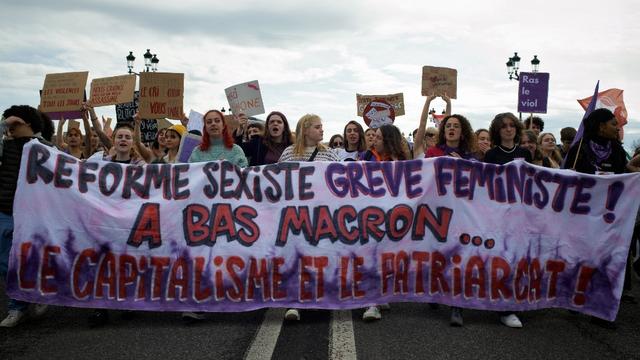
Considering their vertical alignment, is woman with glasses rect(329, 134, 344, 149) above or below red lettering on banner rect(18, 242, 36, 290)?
above

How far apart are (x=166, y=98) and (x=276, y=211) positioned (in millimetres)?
4198

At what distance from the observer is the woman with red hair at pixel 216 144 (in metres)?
5.39

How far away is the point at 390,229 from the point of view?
468 centimetres

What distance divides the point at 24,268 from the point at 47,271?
0.18 metres

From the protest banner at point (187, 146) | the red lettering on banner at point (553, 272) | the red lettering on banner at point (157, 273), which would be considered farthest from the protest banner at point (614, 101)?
the red lettering on banner at point (157, 273)

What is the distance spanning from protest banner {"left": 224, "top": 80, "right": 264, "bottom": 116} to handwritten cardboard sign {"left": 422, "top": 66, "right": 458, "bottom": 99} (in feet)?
9.58

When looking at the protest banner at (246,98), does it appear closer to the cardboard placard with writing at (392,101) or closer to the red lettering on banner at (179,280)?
the cardboard placard with writing at (392,101)

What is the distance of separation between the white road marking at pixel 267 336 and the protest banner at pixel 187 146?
2236 mm

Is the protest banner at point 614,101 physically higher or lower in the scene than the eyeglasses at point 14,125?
higher

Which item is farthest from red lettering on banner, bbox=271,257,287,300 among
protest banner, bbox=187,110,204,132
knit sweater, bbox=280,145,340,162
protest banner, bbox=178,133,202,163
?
protest banner, bbox=187,110,204,132

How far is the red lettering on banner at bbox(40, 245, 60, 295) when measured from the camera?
4.46 metres

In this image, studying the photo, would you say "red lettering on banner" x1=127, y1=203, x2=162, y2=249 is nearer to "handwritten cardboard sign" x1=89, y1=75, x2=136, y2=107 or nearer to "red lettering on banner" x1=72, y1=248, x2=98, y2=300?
"red lettering on banner" x1=72, y1=248, x2=98, y2=300

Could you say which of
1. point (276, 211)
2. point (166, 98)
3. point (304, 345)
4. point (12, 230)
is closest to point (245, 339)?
point (304, 345)

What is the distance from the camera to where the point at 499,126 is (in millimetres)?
5480
